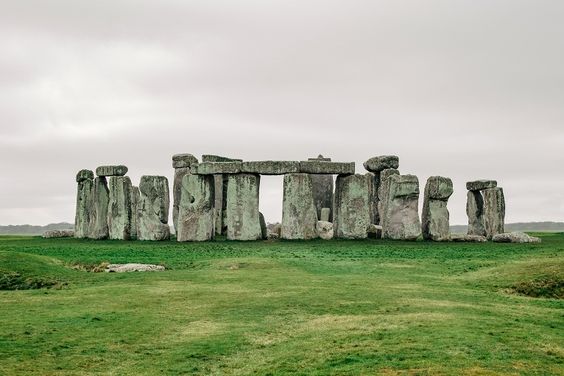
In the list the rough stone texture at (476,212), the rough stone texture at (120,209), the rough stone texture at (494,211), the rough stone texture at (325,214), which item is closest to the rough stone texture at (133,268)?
the rough stone texture at (120,209)

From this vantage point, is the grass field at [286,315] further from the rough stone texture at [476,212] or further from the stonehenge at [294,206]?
the rough stone texture at [476,212]

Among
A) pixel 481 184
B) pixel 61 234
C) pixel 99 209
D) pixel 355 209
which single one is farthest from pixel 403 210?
pixel 61 234

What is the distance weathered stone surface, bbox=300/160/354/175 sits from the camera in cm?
3831

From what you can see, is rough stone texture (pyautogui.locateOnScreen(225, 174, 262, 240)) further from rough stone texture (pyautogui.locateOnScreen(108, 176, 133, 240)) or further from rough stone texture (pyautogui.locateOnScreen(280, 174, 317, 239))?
rough stone texture (pyautogui.locateOnScreen(108, 176, 133, 240))

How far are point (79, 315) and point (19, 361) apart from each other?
155 inches

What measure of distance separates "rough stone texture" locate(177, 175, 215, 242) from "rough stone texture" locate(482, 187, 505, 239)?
52.8 ft

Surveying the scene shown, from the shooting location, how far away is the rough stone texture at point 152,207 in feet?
130

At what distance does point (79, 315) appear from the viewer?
1700 cm

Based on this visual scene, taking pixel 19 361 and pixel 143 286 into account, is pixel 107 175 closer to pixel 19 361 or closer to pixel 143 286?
pixel 143 286

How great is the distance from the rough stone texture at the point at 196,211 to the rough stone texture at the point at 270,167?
249cm

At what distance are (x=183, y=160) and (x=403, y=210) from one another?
1471 cm

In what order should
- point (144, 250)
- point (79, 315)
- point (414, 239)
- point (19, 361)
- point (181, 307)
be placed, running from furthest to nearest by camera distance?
point (414, 239) < point (144, 250) < point (181, 307) < point (79, 315) < point (19, 361)

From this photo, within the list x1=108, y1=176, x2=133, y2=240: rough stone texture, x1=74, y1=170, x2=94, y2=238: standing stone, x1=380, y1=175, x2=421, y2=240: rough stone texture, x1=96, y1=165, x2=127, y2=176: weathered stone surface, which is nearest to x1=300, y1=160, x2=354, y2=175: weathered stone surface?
x1=380, y1=175, x2=421, y2=240: rough stone texture

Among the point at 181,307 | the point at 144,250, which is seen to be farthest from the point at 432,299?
the point at 144,250
